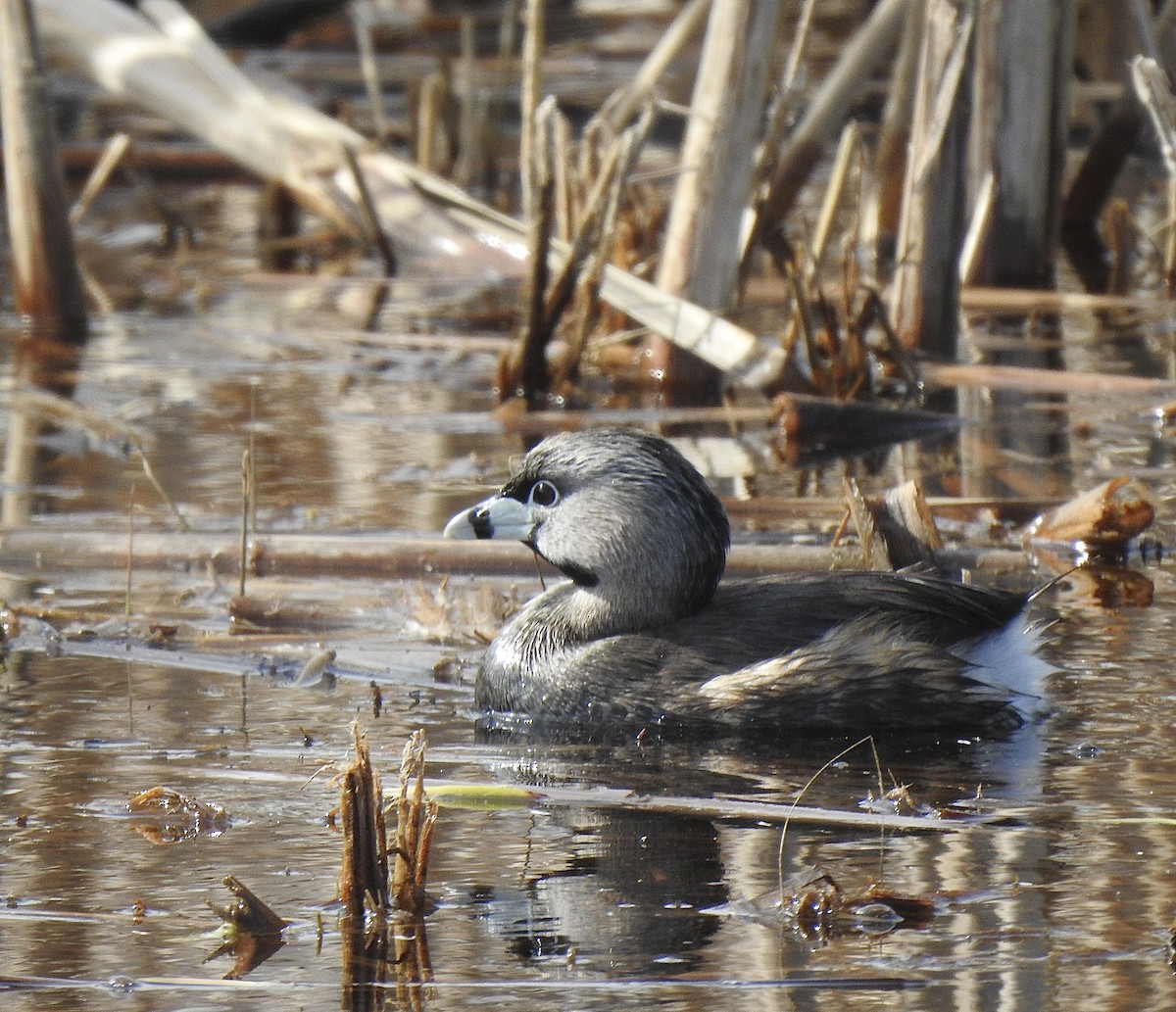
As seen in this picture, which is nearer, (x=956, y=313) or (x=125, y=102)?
(x=956, y=313)

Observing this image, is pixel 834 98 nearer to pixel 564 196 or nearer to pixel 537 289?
pixel 564 196

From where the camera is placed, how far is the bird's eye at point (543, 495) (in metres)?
5.07

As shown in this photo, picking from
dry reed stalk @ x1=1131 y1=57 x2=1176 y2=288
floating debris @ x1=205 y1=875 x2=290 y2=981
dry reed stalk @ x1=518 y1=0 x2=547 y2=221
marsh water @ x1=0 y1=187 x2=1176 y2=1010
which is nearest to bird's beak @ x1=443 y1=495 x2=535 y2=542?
marsh water @ x1=0 y1=187 x2=1176 y2=1010

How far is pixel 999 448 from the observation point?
7.29m

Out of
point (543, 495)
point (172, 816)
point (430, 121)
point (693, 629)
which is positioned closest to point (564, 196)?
point (543, 495)

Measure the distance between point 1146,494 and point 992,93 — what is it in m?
3.67

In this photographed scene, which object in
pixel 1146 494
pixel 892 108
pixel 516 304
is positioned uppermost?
pixel 892 108

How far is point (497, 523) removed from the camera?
16.6 ft

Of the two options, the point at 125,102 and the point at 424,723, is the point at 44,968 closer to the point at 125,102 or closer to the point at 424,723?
the point at 424,723

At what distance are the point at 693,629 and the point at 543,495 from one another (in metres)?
0.53

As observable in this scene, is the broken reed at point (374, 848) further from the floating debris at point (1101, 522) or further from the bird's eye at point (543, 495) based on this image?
the floating debris at point (1101, 522)

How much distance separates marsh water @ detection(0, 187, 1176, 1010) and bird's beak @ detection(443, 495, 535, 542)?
0.32 m

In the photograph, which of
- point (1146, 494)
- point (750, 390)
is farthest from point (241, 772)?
point (750, 390)

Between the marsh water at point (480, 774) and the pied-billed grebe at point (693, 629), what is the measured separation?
113 mm
